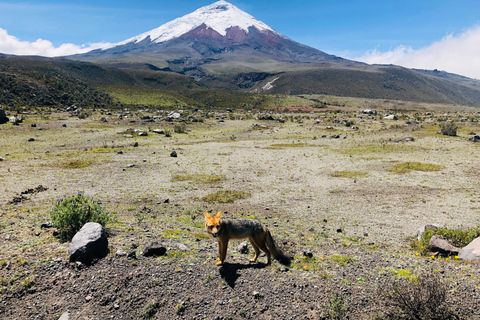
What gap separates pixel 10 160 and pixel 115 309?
2312cm

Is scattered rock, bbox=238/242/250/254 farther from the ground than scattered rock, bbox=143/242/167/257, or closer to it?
closer to it

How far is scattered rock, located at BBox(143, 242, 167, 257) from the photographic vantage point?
731 cm

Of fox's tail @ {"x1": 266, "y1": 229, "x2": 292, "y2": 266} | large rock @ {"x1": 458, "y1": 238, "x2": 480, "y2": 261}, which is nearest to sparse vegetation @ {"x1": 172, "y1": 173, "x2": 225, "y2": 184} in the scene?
fox's tail @ {"x1": 266, "y1": 229, "x2": 292, "y2": 266}

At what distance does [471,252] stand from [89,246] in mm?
10770

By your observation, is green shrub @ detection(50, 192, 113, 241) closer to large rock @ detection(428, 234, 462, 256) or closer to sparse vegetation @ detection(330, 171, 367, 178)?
large rock @ detection(428, 234, 462, 256)

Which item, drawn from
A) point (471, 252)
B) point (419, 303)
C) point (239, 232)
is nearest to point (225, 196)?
point (239, 232)

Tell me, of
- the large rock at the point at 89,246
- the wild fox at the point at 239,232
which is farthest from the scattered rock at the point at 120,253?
the wild fox at the point at 239,232

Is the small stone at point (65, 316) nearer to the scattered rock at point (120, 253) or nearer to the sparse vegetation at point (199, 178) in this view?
the scattered rock at point (120, 253)

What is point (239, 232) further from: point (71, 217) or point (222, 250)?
point (71, 217)

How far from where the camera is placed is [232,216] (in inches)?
476

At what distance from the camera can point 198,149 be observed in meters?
31.2

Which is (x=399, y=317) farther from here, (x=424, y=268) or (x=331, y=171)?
(x=331, y=171)

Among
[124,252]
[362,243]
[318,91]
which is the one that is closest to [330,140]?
[362,243]

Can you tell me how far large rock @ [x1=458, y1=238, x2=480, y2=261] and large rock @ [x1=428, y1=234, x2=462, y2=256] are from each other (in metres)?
0.23
